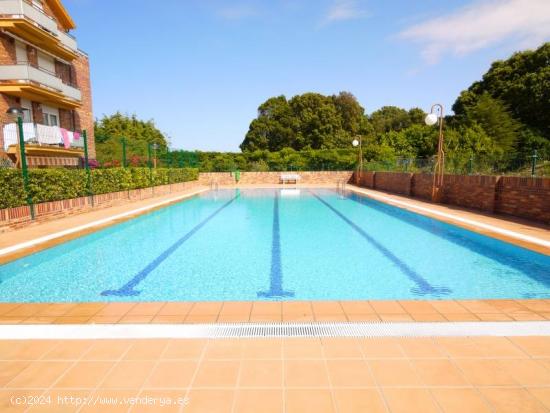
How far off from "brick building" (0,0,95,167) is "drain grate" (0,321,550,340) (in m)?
13.5

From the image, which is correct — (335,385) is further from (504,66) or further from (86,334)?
(504,66)

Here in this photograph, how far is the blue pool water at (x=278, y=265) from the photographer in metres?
4.84

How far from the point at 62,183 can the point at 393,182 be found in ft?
51.9

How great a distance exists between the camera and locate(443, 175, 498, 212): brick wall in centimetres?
1024

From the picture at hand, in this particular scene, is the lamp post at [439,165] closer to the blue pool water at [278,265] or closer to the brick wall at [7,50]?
the blue pool water at [278,265]

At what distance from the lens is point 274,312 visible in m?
3.60

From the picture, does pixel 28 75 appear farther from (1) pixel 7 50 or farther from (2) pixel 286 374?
(2) pixel 286 374

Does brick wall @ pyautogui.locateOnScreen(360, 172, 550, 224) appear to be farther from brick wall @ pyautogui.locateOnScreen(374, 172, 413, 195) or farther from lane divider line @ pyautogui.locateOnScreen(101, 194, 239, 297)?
lane divider line @ pyautogui.locateOnScreen(101, 194, 239, 297)

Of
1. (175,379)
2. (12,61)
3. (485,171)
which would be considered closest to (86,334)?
(175,379)

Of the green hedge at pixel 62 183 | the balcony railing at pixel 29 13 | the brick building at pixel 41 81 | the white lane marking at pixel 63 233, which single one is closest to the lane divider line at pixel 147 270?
the white lane marking at pixel 63 233

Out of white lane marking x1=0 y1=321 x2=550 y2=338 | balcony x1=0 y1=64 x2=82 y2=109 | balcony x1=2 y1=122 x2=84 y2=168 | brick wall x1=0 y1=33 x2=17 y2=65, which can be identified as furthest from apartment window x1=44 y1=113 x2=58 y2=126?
white lane marking x1=0 y1=321 x2=550 y2=338

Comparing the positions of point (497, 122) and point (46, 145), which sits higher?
point (497, 122)

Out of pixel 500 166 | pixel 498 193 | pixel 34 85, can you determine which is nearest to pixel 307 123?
pixel 34 85

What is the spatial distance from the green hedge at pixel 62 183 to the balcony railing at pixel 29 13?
9.42 metres
